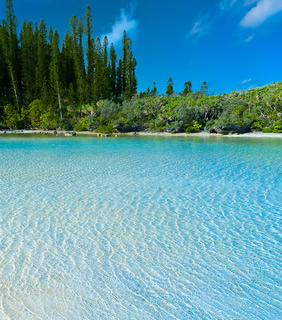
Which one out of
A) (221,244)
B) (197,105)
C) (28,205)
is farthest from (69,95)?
(221,244)

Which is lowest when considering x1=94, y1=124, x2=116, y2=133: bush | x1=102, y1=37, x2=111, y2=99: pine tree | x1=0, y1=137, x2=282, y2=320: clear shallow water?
x1=0, y1=137, x2=282, y2=320: clear shallow water

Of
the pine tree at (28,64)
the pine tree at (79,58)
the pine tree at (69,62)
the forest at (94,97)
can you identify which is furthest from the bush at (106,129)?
the pine tree at (69,62)

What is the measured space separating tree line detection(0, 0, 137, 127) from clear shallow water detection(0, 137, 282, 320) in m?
36.6

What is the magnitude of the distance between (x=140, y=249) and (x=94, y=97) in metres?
44.1

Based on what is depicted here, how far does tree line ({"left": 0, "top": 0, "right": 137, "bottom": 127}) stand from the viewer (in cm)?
4316

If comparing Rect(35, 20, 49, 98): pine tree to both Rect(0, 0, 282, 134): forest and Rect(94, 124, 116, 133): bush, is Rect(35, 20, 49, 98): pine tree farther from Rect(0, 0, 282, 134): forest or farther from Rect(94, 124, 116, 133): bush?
Rect(94, 124, 116, 133): bush

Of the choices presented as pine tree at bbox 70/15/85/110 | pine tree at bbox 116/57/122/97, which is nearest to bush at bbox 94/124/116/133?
pine tree at bbox 70/15/85/110

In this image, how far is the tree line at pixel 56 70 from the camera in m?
43.2

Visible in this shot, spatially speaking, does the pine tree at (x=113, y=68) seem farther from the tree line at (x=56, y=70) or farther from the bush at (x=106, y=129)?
the bush at (x=106, y=129)

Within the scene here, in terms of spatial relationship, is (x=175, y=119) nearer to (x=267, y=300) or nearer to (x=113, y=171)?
(x=113, y=171)

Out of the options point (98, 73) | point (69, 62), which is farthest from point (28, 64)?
point (98, 73)

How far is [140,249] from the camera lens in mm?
3779

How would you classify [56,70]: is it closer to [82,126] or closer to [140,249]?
[82,126]

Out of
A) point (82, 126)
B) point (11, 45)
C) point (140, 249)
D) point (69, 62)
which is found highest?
point (11, 45)
